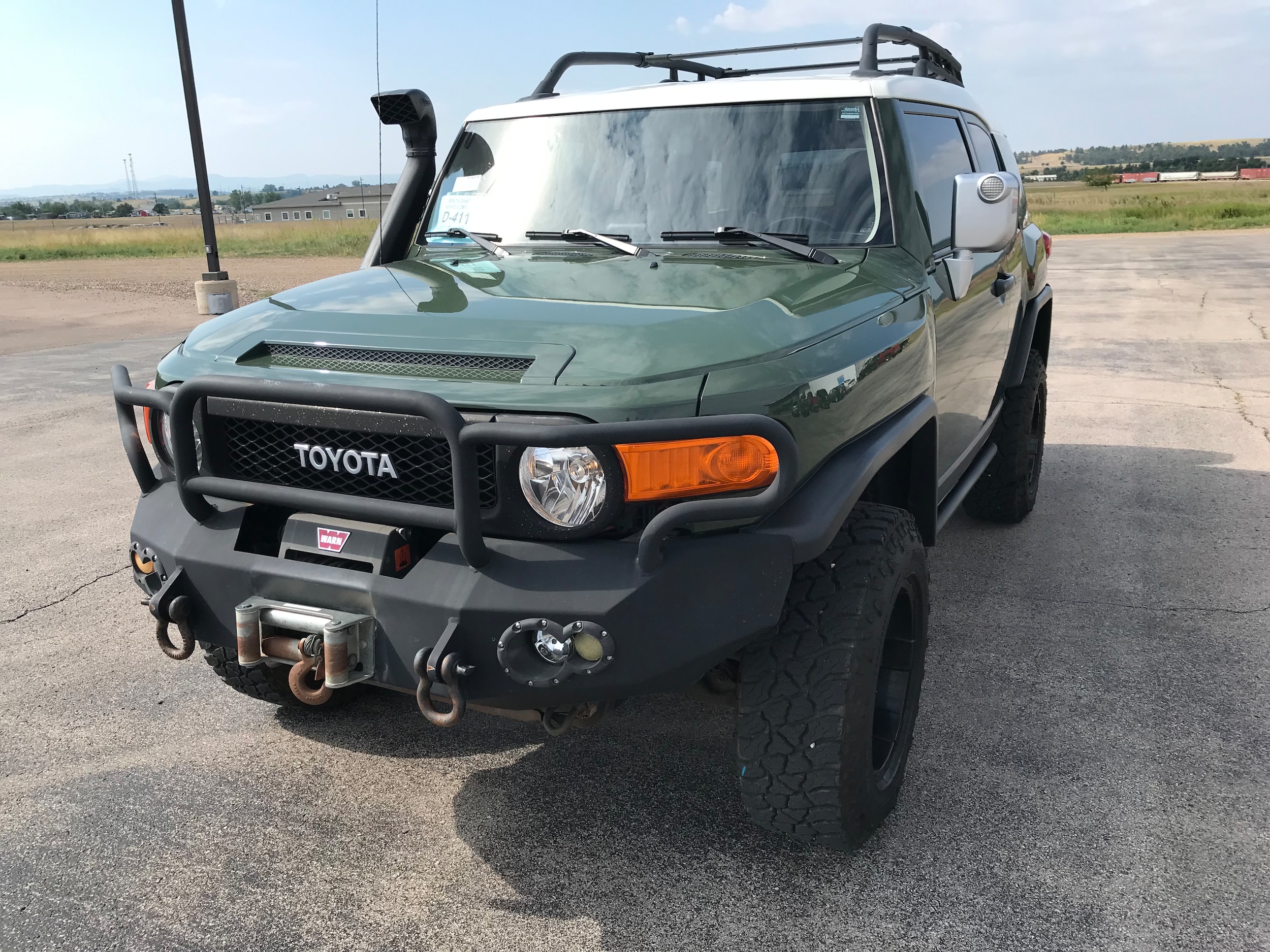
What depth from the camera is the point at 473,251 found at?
3.56 metres

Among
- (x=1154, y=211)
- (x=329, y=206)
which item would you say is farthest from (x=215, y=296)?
(x=1154, y=211)

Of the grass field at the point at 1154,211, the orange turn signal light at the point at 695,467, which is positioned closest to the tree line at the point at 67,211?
the grass field at the point at 1154,211

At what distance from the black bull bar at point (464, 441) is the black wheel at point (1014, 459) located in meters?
3.24

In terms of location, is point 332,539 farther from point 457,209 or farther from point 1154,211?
point 1154,211

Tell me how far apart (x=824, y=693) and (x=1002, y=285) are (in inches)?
106

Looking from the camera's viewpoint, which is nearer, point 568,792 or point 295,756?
point 568,792

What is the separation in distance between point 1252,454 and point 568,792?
223 inches

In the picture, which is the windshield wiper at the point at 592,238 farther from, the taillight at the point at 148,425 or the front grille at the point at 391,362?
the taillight at the point at 148,425

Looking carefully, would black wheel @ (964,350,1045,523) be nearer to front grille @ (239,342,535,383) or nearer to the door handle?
the door handle

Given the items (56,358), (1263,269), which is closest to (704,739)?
(56,358)

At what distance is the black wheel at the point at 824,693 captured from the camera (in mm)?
2434

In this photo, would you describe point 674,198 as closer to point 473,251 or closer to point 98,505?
point 473,251

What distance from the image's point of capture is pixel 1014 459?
5.20 meters

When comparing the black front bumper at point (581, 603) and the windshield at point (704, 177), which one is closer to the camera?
the black front bumper at point (581, 603)
